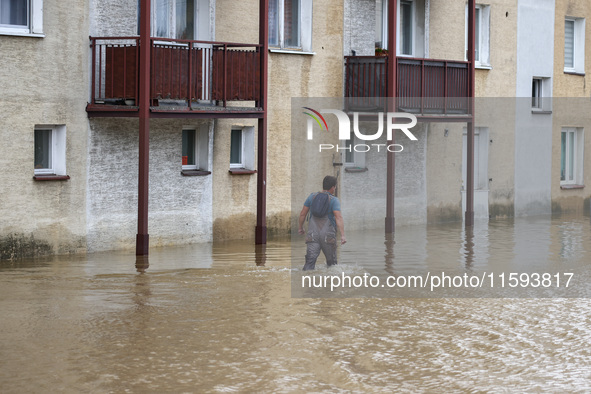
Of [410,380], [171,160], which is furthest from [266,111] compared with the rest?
[410,380]

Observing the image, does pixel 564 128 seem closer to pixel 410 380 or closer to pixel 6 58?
pixel 6 58

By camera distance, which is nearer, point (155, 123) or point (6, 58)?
point (6, 58)

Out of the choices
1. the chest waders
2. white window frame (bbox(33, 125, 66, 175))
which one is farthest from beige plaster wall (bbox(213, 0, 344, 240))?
the chest waders

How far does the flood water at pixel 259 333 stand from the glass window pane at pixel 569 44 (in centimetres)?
1390

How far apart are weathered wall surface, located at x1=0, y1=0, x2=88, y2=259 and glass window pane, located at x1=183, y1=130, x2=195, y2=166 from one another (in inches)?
104

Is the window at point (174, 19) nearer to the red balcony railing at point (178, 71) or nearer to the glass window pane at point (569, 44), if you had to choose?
the red balcony railing at point (178, 71)

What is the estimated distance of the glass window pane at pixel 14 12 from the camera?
16.6 metres

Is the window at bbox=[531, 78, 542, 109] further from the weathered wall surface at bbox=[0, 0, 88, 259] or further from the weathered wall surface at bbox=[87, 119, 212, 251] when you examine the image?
the weathered wall surface at bbox=[0, 0, 88, 259]

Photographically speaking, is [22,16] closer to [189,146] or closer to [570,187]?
[189,146]

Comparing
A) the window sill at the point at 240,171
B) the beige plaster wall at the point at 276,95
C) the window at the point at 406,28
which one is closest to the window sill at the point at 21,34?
the beige plaster wall at the point at 276,95

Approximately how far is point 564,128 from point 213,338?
69.3ft

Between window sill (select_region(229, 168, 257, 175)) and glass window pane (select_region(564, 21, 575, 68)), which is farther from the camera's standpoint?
glass window pane (select_region(564, 21, 575, 68))

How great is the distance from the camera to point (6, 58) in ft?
54.1

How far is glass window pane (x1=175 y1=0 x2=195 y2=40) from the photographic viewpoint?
19469 millimetres
